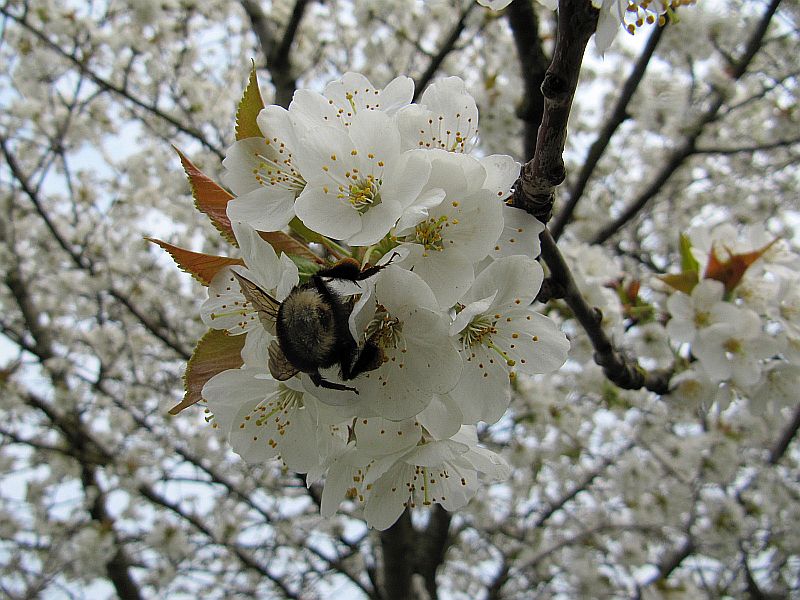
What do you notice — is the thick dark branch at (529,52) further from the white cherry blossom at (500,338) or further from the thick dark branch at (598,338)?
the white cherry blossom at (500,338)

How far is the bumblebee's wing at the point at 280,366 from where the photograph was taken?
811 mm

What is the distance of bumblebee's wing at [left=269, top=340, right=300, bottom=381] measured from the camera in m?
0.81

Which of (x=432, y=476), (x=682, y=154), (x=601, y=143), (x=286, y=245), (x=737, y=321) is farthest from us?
(x=682, y=154)

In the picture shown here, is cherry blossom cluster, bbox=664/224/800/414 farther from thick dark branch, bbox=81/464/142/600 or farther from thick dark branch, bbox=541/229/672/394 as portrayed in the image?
thick dark branch, bbox=81/464/142/600

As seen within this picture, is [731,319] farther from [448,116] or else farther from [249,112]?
[249,112]

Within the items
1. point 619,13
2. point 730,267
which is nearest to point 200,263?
point 619,13

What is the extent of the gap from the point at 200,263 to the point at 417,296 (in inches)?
16.1

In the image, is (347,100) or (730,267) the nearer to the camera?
(347,100)

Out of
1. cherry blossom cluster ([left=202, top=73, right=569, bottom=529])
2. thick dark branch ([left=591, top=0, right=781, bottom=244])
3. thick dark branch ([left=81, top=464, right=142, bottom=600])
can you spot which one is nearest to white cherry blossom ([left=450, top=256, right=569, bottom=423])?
cherry blossom cluster ([left=202, top=73, right=569, bottom=529])

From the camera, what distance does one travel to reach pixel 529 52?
1.66 m

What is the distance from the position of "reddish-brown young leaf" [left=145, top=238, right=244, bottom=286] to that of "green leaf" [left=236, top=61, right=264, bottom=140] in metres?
0.23

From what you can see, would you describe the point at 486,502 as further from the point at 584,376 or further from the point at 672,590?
the point at 584,376

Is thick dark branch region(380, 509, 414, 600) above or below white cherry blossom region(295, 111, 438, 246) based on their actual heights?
above

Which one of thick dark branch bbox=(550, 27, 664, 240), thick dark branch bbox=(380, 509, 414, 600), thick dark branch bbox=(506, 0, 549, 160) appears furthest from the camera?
thick dark branch bbox=(380, 509, 414, 600)
